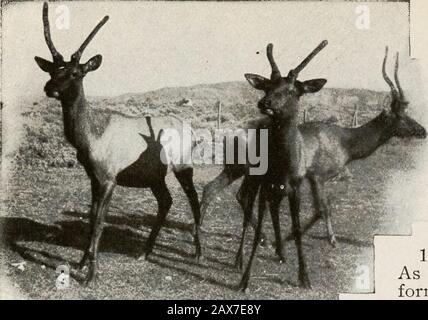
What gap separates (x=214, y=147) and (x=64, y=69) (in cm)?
165

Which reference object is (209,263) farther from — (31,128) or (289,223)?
(31,128)

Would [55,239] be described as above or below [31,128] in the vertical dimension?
below

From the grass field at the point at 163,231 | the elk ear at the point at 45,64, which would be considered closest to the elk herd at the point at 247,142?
the elk ear at the point at 45,64

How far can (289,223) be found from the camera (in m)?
6.99

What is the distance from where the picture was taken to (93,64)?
661 cm

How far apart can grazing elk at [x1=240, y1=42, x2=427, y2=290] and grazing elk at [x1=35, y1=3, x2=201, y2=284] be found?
84 centimetres

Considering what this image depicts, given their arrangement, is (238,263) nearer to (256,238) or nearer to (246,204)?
(256,238)

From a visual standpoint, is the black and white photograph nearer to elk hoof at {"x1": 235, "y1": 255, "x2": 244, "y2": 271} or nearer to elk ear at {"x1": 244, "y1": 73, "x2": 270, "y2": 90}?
elk hoof at {"x1": 235, "y1": 255, "x2": 244, "y2": 271}

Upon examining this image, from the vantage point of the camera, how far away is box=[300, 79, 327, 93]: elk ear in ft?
21.2

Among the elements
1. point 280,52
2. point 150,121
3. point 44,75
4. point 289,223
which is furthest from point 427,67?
point 44,75

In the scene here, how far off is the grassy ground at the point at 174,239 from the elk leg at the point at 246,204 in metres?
0.10


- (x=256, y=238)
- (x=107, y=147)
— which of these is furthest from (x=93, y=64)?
(x=256, y=238)

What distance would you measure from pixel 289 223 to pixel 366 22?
2129 mm

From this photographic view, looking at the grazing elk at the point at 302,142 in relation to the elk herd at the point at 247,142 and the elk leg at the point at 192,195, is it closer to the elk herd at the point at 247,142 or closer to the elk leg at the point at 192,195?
the elk herd at the point at 247,142
